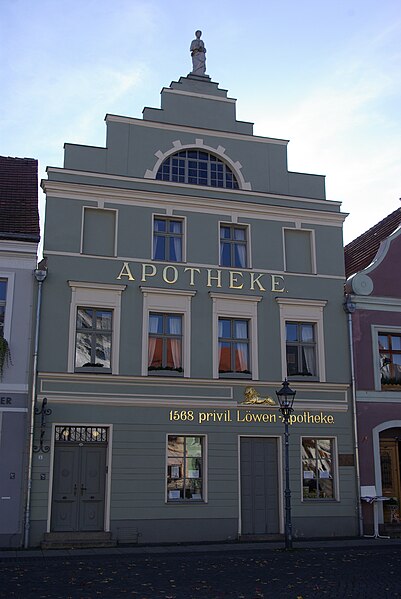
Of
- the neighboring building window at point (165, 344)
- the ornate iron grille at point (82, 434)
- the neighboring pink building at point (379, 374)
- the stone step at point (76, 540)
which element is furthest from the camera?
the neighboring pink building at point (379, 374)

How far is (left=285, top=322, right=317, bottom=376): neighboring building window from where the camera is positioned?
901 inches

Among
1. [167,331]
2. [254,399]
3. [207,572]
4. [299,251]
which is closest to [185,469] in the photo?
[254,399]

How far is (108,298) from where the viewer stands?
21.3m

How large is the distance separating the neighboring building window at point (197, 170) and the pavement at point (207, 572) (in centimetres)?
1123

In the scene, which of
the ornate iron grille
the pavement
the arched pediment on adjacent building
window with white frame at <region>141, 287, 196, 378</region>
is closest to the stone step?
the pavement

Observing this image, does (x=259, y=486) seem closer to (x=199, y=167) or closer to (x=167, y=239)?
(x=167, y=239)

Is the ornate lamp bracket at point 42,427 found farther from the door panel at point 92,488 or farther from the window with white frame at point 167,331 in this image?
the window with white frame at point 167,331

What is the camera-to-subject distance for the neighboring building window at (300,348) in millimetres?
22891

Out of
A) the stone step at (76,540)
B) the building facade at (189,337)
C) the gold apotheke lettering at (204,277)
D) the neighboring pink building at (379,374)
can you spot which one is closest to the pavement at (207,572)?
the stone step at (76,540)

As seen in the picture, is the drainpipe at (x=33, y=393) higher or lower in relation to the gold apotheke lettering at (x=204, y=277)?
lower

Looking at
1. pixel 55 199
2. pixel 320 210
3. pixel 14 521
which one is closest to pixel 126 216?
pixel 55 199

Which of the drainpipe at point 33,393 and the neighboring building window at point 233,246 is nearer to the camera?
the drainpipe at point 33,393

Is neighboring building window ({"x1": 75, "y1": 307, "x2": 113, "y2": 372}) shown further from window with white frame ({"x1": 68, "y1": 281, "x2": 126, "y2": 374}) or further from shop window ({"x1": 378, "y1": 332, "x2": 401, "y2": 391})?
shop window ({"x1": 378, "y1": 332, "x2": 401, "y2": 391})

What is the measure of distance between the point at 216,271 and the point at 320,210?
14.4ft
